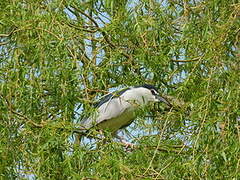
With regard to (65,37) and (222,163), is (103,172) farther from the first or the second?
(65,37)

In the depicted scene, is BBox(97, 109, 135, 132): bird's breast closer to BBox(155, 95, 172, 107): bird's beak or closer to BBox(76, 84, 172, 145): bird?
BBox(76, 84, 172, 145): bird

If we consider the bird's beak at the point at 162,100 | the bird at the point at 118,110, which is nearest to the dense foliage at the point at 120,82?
the bird's beak at the point at 162,100

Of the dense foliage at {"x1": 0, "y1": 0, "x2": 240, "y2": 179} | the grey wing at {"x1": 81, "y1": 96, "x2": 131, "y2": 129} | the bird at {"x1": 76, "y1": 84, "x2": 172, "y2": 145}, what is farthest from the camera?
the grey wing at {"x1": 81, "y1": 96, "x2": 131, "y2": 129}

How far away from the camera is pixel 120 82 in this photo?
4266 mm

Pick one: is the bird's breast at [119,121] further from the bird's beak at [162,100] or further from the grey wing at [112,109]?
the bird's beak at [162,100]

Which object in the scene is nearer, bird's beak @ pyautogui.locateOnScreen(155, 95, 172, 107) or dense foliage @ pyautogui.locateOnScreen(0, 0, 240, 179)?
dense foliage @ pyautogui.locateOnScreen(0, 0, 240, 179)

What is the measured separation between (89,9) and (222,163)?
1.67 metres

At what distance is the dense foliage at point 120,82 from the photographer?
10.4ft

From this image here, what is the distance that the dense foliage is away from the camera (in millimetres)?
3184

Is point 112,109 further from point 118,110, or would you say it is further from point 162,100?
point 162,100

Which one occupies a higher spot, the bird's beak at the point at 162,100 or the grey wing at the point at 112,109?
the grey wing at the point at 112,109

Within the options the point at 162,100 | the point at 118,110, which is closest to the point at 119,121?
the point at 118,110

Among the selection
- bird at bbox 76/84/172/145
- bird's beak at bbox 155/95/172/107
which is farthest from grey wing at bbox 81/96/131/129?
bird's beak at bbox 155/95/172/107

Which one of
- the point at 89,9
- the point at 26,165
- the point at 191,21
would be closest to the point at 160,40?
the point at 191,21
